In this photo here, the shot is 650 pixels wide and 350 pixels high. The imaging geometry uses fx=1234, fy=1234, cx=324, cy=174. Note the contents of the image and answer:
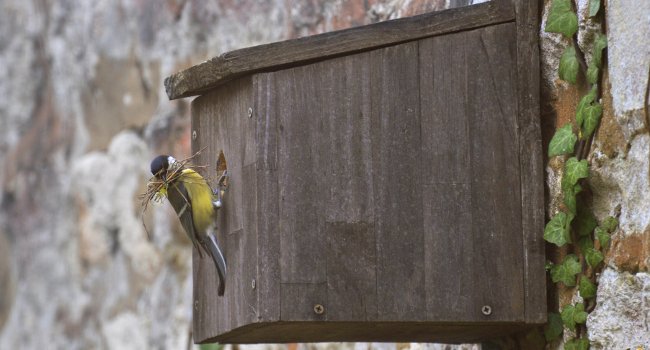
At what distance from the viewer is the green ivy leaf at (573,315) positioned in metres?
Result: 3.69

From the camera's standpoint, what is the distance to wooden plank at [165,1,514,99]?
152 inches

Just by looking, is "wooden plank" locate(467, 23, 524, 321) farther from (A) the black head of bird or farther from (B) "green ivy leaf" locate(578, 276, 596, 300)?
(A) the black head of bird

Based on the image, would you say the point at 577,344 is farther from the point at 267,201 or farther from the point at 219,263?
the point at 219,263

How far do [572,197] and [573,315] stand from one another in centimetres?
36

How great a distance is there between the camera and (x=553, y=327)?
3.84 m

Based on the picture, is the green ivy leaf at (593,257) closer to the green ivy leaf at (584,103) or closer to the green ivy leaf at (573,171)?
the green ivy leaf at (573,171)

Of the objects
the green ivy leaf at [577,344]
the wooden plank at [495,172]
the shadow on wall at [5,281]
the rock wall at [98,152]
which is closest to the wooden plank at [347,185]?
the wooden plank at [495,172]

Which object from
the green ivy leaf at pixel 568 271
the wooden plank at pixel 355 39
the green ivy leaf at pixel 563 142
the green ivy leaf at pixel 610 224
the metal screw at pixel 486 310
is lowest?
the metal screw at pixel 486 310

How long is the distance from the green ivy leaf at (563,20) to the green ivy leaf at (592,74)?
0.16m

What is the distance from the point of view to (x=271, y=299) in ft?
12.2

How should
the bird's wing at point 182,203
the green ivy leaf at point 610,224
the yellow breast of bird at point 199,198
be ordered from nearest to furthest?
1. the green ivy leaf at point 610,224
2. the yellow breast of bird at point 199,198
3. the bird's wing at point 182,203

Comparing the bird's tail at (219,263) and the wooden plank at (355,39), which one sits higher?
the wooden plank at (355,39)

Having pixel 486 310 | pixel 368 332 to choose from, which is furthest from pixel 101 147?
pixel 486 310

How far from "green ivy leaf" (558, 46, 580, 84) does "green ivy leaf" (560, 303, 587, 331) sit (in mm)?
685
